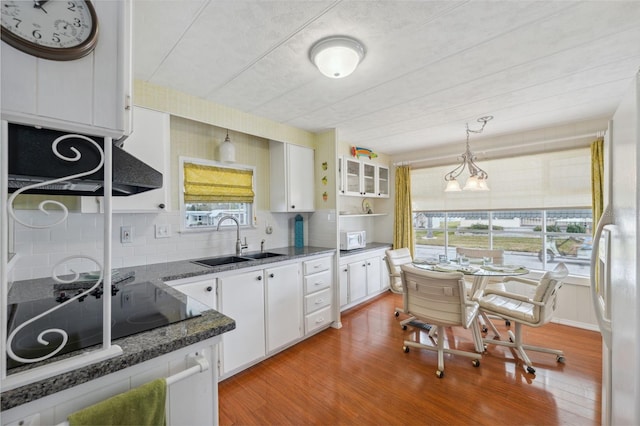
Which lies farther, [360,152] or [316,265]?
[360,152]

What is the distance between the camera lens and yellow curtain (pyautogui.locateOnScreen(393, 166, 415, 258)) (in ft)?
14.5

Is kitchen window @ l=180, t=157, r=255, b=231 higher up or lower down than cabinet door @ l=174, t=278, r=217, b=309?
higher up

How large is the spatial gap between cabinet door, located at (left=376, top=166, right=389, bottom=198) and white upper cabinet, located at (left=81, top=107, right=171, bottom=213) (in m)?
3.17

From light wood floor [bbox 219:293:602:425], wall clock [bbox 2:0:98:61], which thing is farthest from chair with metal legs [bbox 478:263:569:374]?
wall clock [bbox 2:0:98:61]

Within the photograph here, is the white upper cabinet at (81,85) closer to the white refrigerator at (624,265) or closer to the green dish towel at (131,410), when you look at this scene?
the green dish towel at (131,410)

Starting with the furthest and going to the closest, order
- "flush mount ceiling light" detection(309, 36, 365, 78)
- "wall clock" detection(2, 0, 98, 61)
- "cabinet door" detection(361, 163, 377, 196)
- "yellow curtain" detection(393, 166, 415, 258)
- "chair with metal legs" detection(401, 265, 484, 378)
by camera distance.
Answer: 1. "yellow curtain" detection(393, 166, 415, 258)
2. "cabinet door" detection(361, 163, 377, 196)
3. "chair with metal legs" detection(401, 265, 484, 378)
4. "flush mount ceiling light" detection(309, 36, 365, 78)
5. "wall clock" detection(2, 0, 98, 61)

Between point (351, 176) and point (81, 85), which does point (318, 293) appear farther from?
point (81, 85)

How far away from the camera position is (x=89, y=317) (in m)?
1.11

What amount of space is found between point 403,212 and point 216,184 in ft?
9.71

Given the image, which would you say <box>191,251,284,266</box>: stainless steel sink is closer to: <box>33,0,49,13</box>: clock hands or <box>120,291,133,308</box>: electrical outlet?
<box>120,291,133,308</box>: electrical outlet

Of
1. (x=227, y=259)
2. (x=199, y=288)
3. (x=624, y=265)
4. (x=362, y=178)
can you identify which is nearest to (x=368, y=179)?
(x=362, y=178)

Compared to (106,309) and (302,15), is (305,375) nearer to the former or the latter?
(106,309)

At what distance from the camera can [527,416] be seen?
180 centimetres

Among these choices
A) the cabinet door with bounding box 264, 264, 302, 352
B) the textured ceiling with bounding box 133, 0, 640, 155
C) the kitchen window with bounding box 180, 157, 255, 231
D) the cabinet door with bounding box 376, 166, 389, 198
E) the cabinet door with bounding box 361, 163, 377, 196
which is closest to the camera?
the textured ceiling with bounding box 133, 0, 640, 155
